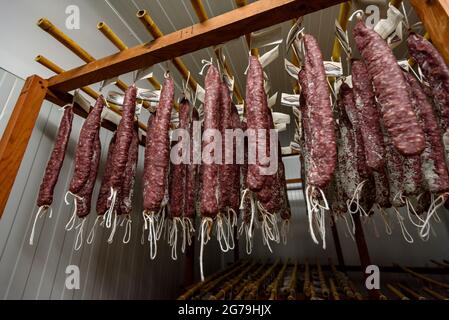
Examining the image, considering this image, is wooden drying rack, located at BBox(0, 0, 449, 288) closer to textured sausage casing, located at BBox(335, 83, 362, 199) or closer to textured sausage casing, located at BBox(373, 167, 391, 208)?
textured sausage casing, located at BBox(335, 83, 362, 199)

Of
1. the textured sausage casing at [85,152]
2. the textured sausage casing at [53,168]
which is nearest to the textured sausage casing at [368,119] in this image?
the textured sausage casing at [85,152]

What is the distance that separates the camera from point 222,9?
6.96 ft

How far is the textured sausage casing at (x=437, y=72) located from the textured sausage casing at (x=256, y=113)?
1.88 feet

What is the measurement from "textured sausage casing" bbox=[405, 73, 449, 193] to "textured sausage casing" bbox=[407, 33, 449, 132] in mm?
34

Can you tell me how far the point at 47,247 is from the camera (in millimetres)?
1314

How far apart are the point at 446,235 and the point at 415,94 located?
4449 millimetres

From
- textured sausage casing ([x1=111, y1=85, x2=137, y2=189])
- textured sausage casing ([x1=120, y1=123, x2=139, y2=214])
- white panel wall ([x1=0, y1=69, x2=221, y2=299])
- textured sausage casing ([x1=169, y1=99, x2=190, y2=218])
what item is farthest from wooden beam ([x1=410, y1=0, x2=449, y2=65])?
white panel wall ([x1=0, y1=69, x2=221, y2=299])

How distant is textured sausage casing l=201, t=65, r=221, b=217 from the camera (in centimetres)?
80

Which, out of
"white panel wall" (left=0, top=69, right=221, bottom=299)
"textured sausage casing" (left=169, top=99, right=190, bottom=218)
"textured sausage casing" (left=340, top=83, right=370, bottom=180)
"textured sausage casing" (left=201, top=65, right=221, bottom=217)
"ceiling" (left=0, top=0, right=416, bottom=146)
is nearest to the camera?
"textured sausage casing" (left=201, top=65, right=221, bottom=217)

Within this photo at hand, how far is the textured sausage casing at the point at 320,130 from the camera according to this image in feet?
2.15

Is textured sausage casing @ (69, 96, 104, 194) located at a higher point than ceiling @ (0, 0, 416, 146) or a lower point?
lower

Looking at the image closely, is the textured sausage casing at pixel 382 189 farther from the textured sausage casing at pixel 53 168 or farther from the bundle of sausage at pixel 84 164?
the textured sausage casing at pixel 53 168

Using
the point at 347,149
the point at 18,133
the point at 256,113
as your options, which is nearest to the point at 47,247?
the point at 18,133

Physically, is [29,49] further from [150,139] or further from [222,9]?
[222,9]
